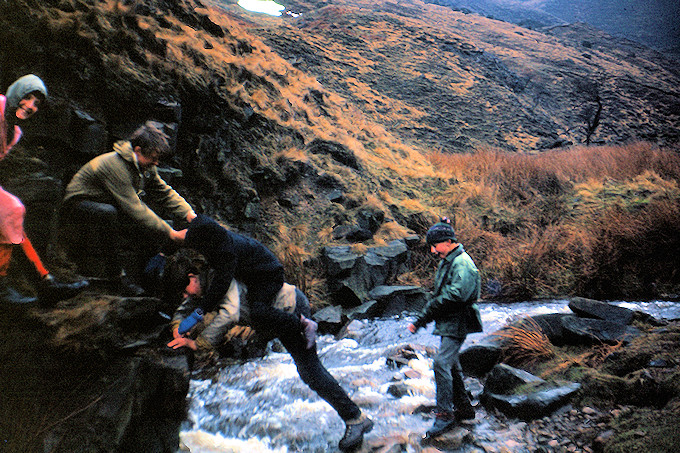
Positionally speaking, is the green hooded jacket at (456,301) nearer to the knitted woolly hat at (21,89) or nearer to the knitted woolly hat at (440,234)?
the knitted woolly hat at (440,234)

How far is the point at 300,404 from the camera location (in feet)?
12.9

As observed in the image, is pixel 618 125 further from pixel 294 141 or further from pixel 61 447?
pixel 61 447

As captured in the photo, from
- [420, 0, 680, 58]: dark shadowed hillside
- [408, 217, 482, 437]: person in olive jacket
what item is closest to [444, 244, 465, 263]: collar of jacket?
[408, 217, 482, 437]: person in olive jacket

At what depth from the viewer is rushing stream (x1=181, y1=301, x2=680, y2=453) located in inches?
128

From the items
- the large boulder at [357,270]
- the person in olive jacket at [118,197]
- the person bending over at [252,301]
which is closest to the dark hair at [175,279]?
the person in olive jacket at [118,197]

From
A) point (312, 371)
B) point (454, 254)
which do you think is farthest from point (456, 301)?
point (312, 371)

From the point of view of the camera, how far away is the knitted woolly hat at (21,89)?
253cm

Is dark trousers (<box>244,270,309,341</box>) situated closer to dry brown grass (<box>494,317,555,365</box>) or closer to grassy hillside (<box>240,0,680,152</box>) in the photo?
dry brown grass (<box>494,317,555,365</box>)

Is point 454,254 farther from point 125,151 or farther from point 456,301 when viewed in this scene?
point 125,151

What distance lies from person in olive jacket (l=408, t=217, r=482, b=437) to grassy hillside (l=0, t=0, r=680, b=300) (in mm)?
2267

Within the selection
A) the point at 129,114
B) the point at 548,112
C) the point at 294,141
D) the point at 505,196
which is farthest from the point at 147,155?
the point at 548,112

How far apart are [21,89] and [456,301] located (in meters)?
3.65

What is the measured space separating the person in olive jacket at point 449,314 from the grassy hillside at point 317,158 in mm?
2267

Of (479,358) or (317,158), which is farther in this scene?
(317,158)
